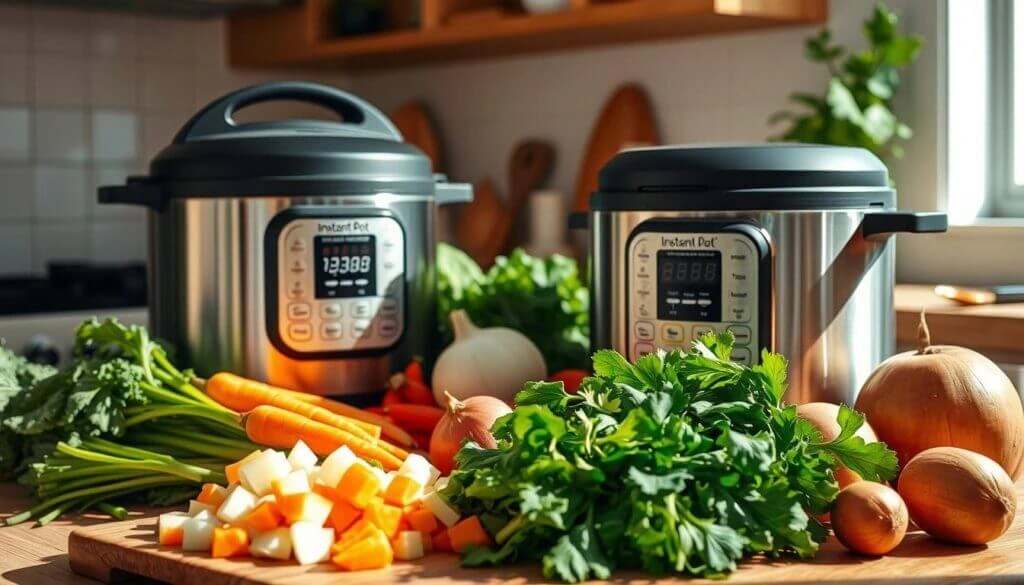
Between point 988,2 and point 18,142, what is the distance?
1962 mm

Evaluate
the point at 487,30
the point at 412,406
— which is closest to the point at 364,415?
the point at 412,406

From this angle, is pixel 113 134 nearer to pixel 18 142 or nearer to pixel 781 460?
pixel 18 142

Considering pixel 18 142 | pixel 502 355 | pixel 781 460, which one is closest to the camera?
pixel 781 460

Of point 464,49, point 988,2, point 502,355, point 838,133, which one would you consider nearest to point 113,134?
point 464,49

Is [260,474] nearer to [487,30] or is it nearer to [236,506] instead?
[236,506]

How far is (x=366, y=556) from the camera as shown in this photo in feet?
2.59

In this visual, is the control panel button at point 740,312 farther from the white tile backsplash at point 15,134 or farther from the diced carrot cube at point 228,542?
the white tile backsplash at point 15,134

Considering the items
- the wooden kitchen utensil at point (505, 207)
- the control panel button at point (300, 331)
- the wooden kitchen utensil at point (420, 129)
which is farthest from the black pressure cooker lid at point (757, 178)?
the wooden kitchen utensil at point (420, 129)

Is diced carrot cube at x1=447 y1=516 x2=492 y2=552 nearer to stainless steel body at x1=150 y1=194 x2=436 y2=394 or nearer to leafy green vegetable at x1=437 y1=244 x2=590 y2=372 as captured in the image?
stainless steel body at x1=150 y1=194 x2=436 y2=394

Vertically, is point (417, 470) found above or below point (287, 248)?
below

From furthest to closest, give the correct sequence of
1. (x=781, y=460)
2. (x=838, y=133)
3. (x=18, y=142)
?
(x=18, y=142) < (x=838, y=133) < (x=781, y=460)

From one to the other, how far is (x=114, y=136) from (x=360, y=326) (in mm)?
1968

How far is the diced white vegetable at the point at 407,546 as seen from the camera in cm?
81

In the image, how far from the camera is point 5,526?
3.22 feet
